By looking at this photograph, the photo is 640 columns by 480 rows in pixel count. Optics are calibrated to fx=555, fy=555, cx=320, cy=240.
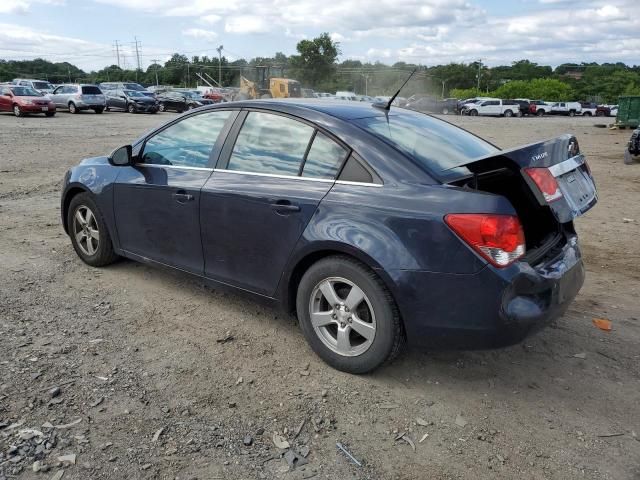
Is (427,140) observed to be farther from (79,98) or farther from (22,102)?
(79,98)

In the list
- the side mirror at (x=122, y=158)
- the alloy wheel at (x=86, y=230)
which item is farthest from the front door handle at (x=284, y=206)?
the alloy wheel at (x=86, y=230)

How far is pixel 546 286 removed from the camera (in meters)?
2.99

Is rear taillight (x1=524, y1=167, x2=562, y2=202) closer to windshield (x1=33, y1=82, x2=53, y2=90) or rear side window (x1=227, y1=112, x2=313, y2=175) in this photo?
rear side window (x1=227, y1=112, x2=313, y2=175)

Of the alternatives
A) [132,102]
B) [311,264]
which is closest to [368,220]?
[311,264]

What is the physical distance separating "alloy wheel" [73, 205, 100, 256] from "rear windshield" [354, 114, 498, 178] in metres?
2.77

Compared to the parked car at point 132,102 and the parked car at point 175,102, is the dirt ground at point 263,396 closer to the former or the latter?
the parked car at point 132,102

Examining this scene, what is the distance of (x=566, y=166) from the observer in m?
3.20

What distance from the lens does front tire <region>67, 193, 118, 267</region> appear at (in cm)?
486

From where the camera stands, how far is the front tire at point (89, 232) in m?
4.86

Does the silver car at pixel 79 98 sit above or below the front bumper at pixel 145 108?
above

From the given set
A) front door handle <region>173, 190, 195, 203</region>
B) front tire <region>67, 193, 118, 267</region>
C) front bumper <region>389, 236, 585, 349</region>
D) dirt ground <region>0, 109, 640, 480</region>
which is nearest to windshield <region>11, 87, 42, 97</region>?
front tire <region>67, 193, 118, 267</region>

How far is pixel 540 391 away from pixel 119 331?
2.77m

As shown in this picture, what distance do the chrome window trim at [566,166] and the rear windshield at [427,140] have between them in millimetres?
559

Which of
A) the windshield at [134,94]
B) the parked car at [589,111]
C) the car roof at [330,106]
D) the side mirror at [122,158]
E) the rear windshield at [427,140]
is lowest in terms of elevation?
the parked car at [589,111]
